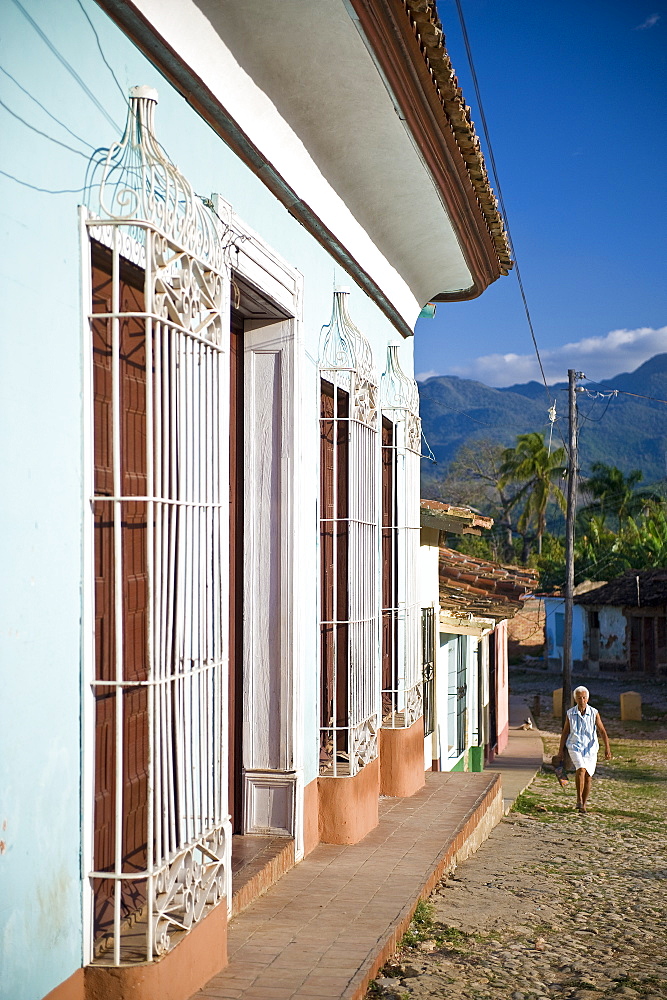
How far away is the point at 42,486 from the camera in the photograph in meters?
2.99

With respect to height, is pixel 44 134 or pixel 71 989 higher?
pixel 44 134

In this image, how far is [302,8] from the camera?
4.48 metres

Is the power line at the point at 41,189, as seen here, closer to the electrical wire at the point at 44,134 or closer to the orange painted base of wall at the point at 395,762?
the electrical wire at the point at 44,134

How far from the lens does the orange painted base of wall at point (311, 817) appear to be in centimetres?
584

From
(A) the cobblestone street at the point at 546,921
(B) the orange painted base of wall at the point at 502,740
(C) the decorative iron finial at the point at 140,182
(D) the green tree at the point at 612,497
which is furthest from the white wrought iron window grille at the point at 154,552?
(D) the green tree at the point at 612,497

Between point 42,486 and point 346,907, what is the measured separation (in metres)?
2.83

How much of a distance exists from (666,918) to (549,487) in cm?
4258

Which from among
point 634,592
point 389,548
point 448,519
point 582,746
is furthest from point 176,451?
point 634,592

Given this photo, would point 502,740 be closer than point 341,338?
No

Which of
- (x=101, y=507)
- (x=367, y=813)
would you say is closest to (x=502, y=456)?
(x=367, y=813)

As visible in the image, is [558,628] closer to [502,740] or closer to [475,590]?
[502,740]

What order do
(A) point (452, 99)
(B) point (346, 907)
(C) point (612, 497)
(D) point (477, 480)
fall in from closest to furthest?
(B) point (346, 907) < (A) point (452, 99) < (C) point (612, 497) < (D) point (477, 480)

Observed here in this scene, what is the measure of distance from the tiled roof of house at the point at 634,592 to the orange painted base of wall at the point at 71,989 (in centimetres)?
3017

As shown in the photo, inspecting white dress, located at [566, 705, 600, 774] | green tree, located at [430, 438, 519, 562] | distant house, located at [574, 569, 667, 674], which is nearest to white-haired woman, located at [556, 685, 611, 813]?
white dress, located at [566, 705, 600, 774]
